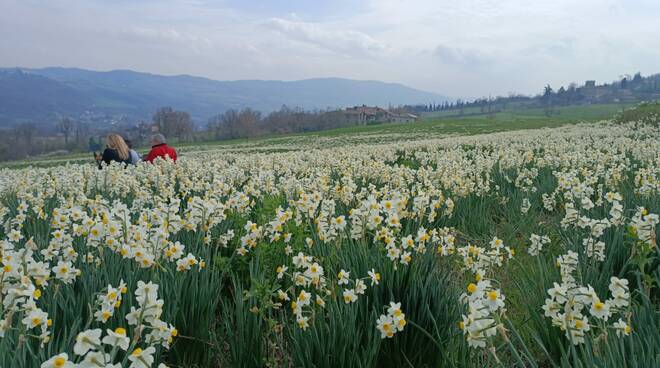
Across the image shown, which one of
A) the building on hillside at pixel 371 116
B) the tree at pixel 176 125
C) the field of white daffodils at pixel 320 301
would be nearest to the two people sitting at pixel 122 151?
the field of white daffodils at pixel 320 301

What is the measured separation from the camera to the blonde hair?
37.1 ft

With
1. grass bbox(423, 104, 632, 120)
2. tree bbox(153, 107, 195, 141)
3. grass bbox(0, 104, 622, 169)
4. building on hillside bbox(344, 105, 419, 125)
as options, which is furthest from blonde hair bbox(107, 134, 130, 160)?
building on hillside bbox(344, 105, 419, 125)

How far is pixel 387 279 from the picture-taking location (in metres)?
3.08

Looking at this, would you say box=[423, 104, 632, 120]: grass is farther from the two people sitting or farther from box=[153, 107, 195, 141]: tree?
the two people sitting

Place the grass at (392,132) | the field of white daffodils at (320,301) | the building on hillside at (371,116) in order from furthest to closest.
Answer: the building on hillside at (371,116), the grass at (392,132), the field of white daffodils at (320,301)

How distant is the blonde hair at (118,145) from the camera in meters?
11.3

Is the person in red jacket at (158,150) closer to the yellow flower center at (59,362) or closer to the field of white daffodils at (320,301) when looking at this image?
the field of white daffodils at (320,301)

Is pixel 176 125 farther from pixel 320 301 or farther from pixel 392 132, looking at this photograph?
pixel 320 301

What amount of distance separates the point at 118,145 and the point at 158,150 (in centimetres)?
101

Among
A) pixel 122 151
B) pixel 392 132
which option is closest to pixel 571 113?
pixel 392 132

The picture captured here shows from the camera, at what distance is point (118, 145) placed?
37.2 ft

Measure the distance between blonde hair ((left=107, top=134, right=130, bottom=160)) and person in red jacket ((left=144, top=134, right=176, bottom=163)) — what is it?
0.51 meters

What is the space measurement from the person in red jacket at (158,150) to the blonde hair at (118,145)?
51 centimetres

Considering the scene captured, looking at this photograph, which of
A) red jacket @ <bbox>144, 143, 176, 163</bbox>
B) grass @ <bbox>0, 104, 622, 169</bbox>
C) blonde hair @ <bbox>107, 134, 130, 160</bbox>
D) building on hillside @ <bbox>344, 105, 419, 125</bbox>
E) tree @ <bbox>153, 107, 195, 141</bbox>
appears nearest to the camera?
red jacket @ <bbox>144, 143, 176, 163</bbox>
